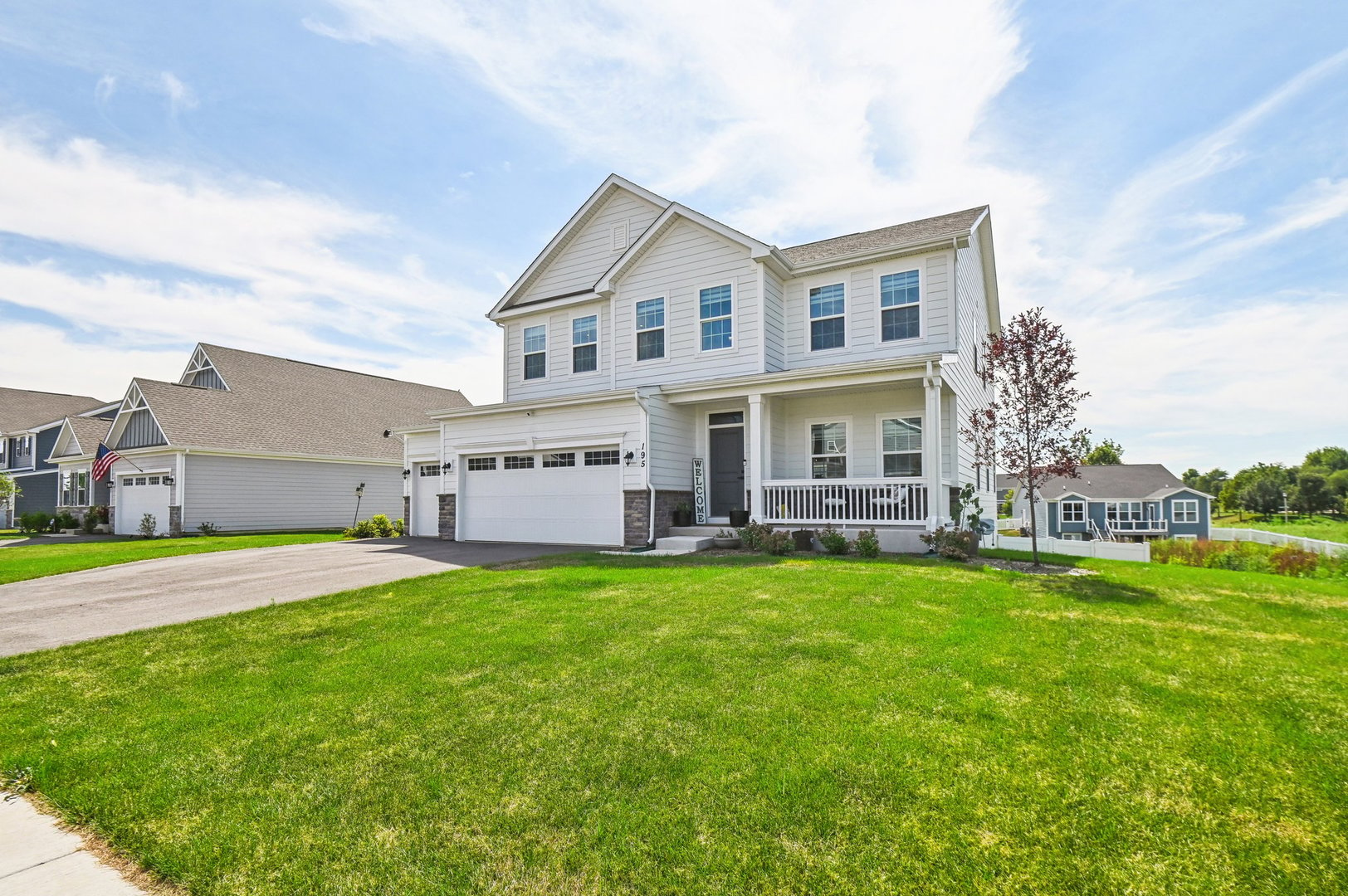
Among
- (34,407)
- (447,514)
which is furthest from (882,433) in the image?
(34,407)

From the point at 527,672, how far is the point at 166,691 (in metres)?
2.70

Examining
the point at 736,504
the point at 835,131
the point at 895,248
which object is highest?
the point at 835,131

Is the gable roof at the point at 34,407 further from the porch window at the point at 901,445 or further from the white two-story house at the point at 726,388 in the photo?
the porch window at the point at 901,445

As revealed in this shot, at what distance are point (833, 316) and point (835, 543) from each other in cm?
562

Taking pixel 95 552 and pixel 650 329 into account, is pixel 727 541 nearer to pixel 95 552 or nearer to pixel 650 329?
pixel 650 329

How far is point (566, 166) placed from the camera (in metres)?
13.7

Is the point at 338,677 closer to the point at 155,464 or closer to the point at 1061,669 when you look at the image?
the point at 1061,669

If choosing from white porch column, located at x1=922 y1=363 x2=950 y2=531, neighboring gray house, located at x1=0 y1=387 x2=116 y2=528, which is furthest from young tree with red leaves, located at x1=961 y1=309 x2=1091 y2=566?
neighboring gray house, located at x1=0 y1=387 x2=116 y2=528

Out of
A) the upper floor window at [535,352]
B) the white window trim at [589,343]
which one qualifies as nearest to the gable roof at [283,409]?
the upper floor window at [535,352]

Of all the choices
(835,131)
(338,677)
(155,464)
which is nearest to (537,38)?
(835,131)

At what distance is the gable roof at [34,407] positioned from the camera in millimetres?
33875

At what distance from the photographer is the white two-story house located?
12750mm

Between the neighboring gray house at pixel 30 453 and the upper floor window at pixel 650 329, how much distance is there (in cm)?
3063

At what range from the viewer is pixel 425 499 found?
19.2m
